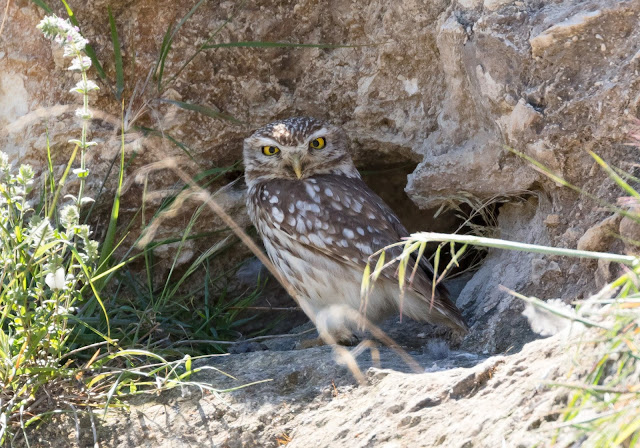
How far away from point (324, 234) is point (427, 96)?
3.23ft

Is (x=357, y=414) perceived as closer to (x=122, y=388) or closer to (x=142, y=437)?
(x=142, y=437)

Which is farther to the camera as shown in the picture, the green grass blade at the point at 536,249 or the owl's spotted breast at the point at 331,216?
the owl's spotted breast at the point at 331,216

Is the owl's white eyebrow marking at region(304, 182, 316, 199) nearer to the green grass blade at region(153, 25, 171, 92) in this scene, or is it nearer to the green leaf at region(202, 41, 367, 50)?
the green leaf at region(202, 41, 367, 50)

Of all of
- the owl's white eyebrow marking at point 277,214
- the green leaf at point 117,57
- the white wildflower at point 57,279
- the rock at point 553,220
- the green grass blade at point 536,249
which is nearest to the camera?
the green grass blade at point 536,249

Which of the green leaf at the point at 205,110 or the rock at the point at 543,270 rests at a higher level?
the green leaf at the point at 205,110

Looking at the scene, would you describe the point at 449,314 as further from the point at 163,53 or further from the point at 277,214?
the point at 163,53

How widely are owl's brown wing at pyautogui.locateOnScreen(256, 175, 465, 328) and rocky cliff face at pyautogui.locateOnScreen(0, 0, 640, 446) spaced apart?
0.27 m

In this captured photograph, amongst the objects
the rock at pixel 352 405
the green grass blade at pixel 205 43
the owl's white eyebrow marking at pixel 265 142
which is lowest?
the rock at pixel 352 405

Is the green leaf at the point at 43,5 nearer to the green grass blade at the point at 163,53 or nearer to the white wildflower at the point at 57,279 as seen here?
the green grass blade at the point at 163,53

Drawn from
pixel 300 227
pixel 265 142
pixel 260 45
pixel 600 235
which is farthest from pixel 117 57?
pixel 600 235

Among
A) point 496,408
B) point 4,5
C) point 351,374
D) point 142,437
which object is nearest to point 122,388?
point 142,437

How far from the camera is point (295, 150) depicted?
3834mm

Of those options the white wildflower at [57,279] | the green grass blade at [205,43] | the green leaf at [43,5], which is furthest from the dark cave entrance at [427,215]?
the white wildflower at [57,279]

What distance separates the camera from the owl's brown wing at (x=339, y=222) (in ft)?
11.6
